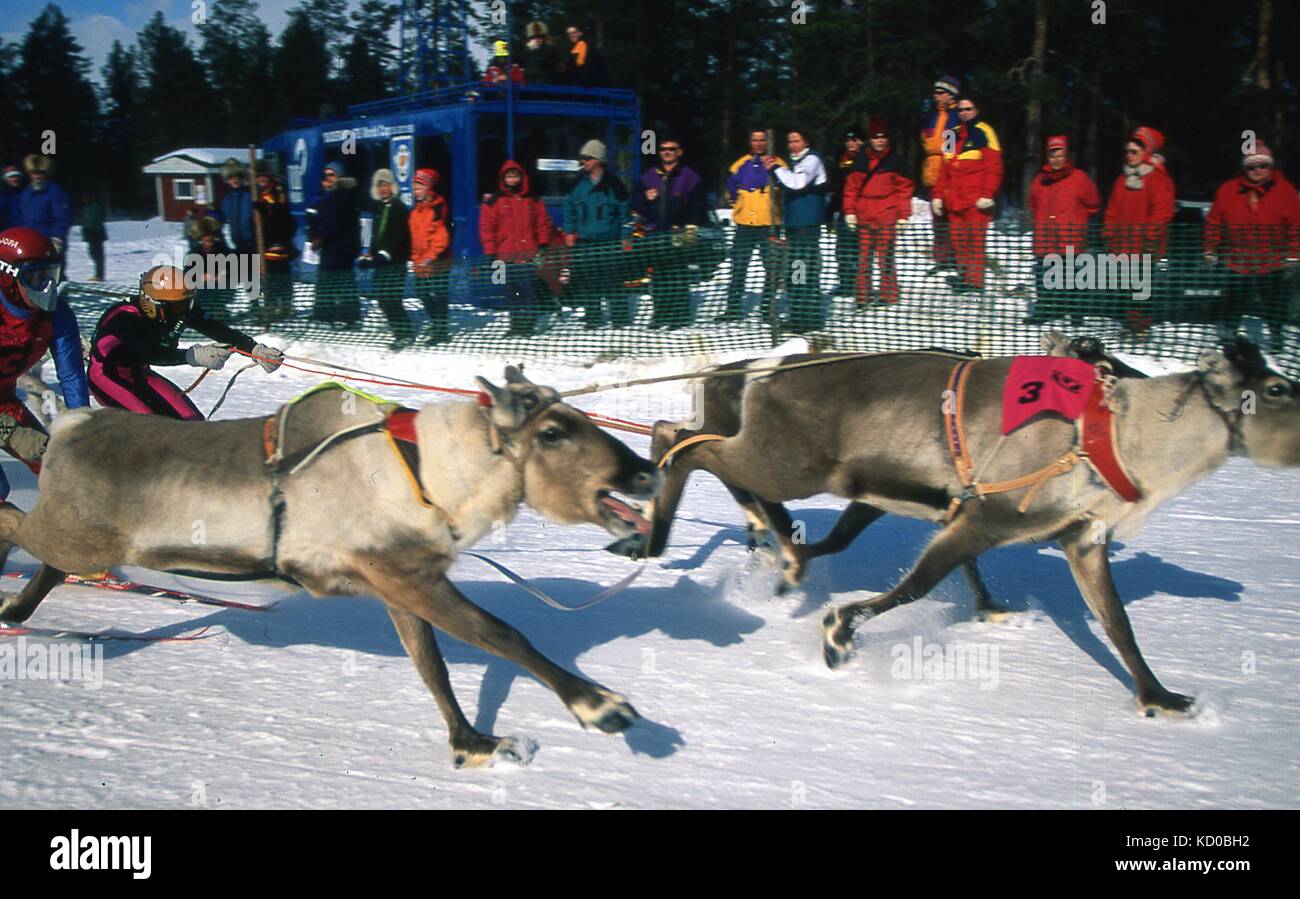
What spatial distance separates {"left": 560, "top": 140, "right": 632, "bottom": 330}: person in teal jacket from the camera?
38.4ft

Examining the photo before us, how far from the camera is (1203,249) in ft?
31.4

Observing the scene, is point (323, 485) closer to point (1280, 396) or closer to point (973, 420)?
point (973, 420)

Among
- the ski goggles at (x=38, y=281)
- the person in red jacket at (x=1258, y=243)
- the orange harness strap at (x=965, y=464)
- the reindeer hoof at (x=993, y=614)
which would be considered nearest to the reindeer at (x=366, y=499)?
the ski goggles at (x=38, y=281)

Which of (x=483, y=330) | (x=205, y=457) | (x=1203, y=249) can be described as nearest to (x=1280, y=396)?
(x=205, y=457)

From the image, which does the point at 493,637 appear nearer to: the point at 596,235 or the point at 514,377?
the point at 514,377

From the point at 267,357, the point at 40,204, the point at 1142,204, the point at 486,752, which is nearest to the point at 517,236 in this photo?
the point at 1142,204

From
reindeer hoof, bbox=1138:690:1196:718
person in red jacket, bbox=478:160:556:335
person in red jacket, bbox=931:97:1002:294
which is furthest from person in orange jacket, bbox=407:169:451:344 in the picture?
reindeer hoof, bbox=1138:690:1196:718

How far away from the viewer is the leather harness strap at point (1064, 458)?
4.44 m

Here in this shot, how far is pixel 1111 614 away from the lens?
451 centimetres

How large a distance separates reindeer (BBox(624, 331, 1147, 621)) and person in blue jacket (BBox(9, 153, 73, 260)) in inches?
424

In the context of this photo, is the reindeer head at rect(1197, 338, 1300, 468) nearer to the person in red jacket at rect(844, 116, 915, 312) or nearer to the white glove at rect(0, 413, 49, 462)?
the white glove at rect(0, 413, 49, 462)

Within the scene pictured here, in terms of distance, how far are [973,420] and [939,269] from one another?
6.00 metres

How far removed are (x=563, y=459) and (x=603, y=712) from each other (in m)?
0.83

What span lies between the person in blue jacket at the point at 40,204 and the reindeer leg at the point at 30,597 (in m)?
9.96
